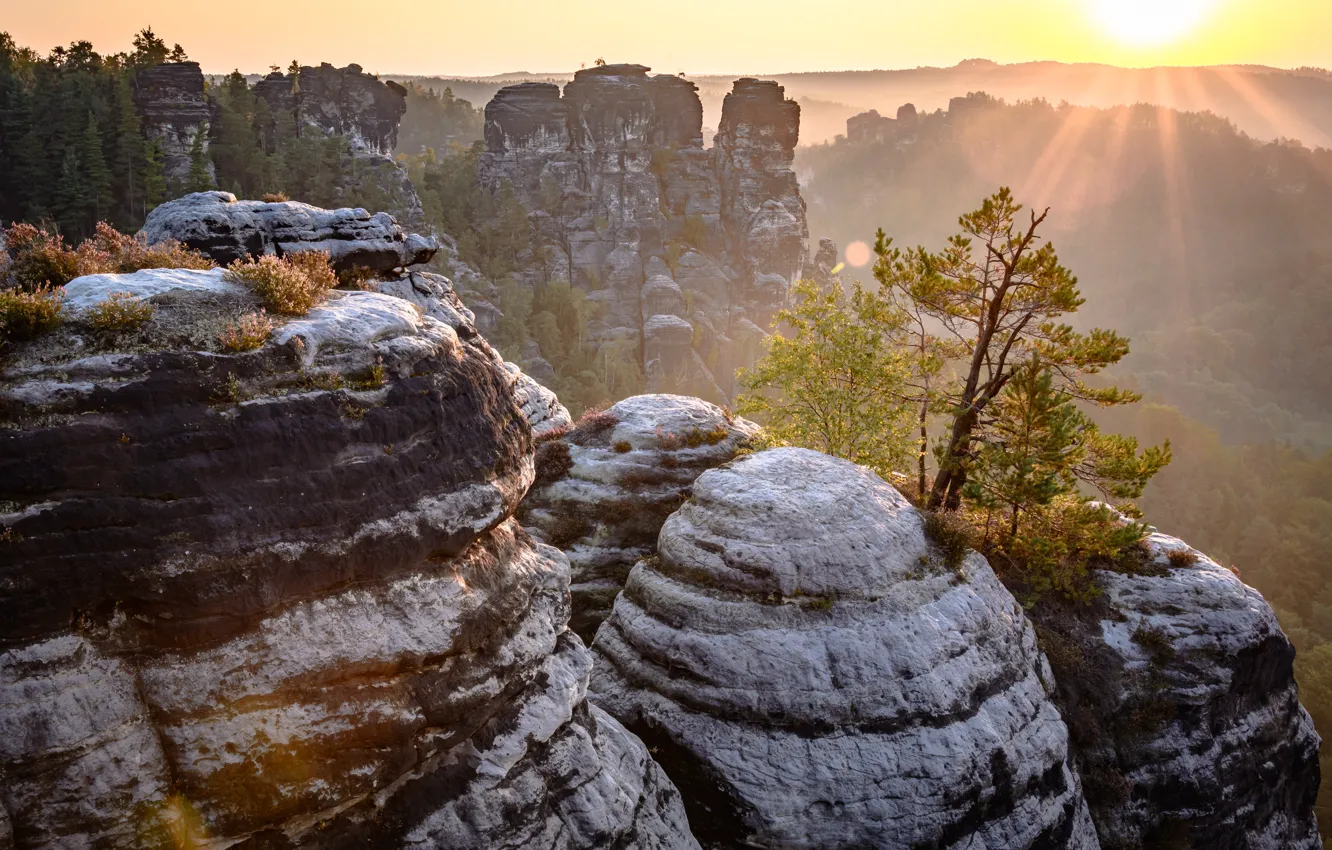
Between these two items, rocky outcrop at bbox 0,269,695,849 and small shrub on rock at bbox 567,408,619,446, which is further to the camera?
small shrub on rock at bbox 567,408,619,446

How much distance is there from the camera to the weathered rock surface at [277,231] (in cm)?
2625

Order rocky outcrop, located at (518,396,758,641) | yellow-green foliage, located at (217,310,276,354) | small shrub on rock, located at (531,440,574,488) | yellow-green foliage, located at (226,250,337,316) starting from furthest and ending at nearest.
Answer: small shrub on rock, located at (531,440,574,488) < rocky outcrop, located at (518,396,758,641) < yellow-green foliage, located at (226,250,337,316) < yellow-green foliage, located at (217,310,276,354)

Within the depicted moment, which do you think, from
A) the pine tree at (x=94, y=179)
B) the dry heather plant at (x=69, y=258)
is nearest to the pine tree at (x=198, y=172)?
the pine tree at (x=94, y=179)

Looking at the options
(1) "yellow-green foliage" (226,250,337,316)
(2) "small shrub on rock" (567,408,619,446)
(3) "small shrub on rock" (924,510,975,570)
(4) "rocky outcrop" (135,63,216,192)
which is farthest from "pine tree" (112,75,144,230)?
(3) "small shrub on rock" (924,510,975,570)

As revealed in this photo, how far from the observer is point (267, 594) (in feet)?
36.2

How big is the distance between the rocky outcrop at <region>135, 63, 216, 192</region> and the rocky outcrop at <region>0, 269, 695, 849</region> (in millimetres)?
96952

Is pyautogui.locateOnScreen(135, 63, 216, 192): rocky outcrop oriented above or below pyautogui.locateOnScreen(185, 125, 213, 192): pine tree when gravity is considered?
above

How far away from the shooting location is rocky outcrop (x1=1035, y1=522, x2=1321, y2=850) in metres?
20.8

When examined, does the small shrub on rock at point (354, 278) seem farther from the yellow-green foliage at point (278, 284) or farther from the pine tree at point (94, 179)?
the pine tree at point (94, 179)

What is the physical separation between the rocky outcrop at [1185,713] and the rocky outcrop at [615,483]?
41.6 feet

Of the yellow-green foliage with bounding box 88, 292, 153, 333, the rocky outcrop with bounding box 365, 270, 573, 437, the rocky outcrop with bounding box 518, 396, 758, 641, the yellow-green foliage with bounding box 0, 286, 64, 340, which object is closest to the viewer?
the yellow-green foliage with bounding box 0, 286, 64, 340

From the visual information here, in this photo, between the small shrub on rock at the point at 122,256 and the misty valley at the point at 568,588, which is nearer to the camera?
the misty valley at the point at 568,588

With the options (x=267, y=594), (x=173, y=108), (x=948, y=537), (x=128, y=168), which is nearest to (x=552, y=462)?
(x=948, y=537)

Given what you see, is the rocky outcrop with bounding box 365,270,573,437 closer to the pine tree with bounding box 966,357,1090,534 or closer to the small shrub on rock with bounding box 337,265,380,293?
the small shrub on rock with bounding box 337,265,380,293
